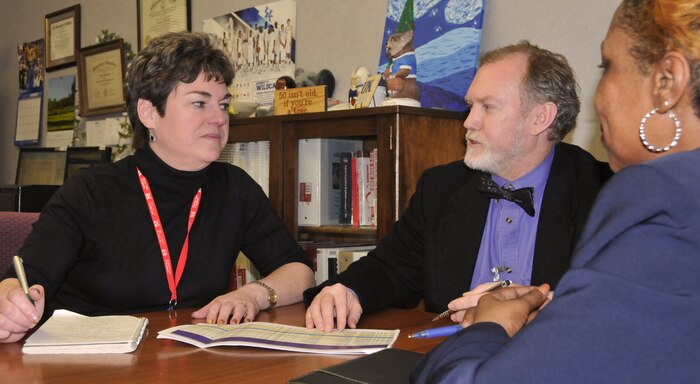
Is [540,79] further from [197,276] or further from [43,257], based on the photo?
[43,257]

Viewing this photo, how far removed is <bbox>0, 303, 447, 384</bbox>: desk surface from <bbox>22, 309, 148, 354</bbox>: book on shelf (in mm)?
21

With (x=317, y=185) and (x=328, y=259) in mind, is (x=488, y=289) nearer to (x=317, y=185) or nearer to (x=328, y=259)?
(x=328, y=259)

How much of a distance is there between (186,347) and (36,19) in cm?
472

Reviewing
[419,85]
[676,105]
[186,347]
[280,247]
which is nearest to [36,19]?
[419,85]

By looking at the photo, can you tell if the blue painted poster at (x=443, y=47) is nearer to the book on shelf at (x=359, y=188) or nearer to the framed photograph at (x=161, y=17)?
the book on shelf at (x=359, y=188)

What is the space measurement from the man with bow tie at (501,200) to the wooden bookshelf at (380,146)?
0.32 meters

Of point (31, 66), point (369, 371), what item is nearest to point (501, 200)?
point (369, 371)

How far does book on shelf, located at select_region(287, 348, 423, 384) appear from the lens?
1.02 meters

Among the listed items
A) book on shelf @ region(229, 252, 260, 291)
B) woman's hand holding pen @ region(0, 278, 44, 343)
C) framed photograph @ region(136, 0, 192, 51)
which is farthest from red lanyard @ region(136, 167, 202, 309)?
framed photograph @ region(136, 0, 192, 51)

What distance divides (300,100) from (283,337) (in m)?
1.75

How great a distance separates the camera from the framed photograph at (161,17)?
161 inches

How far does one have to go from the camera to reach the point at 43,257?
172 centimetres

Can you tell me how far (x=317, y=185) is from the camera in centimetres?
286

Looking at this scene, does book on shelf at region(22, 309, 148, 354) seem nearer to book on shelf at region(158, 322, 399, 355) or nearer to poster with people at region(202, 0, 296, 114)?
book on shelf at region(158, 322, 399, 355)
